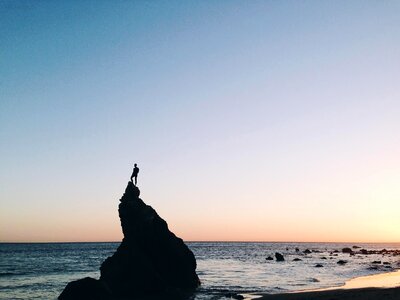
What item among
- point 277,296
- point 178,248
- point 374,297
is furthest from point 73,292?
point 374,297

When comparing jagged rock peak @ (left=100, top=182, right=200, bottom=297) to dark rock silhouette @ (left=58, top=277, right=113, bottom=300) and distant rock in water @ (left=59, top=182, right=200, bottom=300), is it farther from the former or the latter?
dark rock silhouette @ (left=58, top=277, right=113, bottom=300)

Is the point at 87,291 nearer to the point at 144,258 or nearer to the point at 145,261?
the point at 145,261

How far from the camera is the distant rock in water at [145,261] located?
38.8 m

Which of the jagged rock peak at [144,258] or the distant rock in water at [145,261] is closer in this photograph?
the distant rock in water at [145,261]

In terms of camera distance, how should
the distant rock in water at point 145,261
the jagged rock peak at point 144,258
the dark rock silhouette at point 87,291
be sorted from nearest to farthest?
the dark rock silhouette at point 87,291, the distant rock in water at point 145,261, the jagged rock peak at point 144,258

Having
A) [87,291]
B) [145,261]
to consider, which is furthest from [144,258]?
[87,291]

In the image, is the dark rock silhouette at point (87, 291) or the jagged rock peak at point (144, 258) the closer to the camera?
the dark rock silhouette at point (87, 291)

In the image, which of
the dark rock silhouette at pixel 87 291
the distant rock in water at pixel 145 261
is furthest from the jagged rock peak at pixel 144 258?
the dark rock silhouette at pixel 87 291

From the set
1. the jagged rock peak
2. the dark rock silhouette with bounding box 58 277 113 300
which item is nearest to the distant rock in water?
the jagged rock peak

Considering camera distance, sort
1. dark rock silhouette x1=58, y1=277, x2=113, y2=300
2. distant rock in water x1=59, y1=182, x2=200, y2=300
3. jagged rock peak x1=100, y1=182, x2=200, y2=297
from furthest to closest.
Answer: jagged rock peak x1=100, y1=182, x2=200, y2=297
distant rock in water x1=59, y1=182, x2=200, y2=300
dark rock silhouette x1=58, y1=277, x2=113, y2=300

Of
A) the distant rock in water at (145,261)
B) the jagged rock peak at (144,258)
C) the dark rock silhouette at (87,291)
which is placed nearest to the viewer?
the dark rock silhouette at (87,291)

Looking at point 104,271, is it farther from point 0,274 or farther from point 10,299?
point 0,274

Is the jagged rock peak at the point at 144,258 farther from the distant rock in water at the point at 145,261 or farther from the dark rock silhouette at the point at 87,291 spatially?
the dark rock silhouette at the point at 87,291

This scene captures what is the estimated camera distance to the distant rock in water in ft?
127
